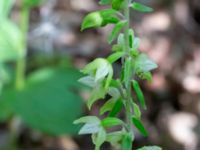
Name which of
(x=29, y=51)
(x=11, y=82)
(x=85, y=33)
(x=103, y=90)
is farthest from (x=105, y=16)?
(x=85, y=33)

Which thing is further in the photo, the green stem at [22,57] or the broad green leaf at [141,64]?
the green stem at [22,57]

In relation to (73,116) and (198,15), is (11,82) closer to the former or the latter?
(73,116)

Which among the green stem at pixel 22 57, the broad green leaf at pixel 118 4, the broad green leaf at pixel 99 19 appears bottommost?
the green stem at pixel 22 57

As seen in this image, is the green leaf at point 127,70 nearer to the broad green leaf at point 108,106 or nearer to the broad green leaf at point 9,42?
the broad green leaf at point 108,106

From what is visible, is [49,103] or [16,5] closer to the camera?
[49,103]

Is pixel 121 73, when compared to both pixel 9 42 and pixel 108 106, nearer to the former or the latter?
pixel 108 106

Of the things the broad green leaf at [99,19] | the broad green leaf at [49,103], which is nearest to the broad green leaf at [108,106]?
the broad green leaf at [99,19]
